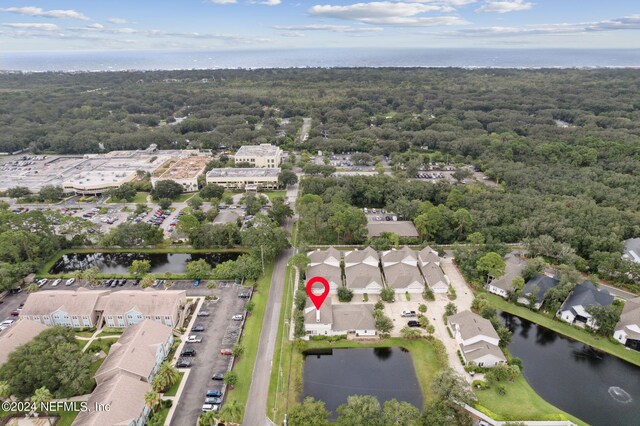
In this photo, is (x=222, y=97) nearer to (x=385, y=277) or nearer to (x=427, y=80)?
(x=427, y=80)

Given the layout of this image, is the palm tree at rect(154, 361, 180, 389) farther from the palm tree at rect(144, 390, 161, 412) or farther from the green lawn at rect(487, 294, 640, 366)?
the green lawn at rect(487, 294, 640, 366)

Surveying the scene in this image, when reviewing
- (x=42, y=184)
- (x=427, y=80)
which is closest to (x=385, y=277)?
(x=42, y=184)

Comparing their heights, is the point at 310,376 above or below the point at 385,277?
below

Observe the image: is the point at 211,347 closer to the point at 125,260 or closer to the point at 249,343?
the point at 249,343

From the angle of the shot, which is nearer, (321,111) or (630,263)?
(630,263)

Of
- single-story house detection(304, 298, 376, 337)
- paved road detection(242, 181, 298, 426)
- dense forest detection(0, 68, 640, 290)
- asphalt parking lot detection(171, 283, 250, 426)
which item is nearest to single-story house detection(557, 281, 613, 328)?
dense forest detection(0, 68, 640, 290)

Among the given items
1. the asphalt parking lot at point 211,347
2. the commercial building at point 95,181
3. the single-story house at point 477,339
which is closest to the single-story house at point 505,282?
the single-story house at point 477,339

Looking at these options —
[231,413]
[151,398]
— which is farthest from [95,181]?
[231,413]

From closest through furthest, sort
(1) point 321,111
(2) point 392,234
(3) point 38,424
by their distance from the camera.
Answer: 1. (3) point 38,424
2. (2) point 392,234
3. (1) point 321,111
